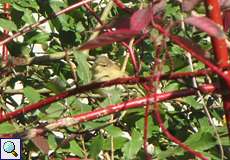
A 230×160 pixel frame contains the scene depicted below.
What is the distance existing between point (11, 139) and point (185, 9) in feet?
1.32

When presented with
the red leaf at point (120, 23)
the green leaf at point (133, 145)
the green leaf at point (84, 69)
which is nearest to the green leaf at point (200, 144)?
the green leaf at point (133, 145)

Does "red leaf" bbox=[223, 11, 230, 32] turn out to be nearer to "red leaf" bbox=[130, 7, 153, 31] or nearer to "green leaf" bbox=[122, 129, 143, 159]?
"red leaf" bbox=[130, 7, 153, 31]

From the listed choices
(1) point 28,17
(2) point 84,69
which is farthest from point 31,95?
(1) point 28,17

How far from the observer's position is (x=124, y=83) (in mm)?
722

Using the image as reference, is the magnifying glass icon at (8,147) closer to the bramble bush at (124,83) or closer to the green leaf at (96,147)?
the bramble bush at (124,83)

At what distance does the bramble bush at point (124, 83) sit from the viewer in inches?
25.3

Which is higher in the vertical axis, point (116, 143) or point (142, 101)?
point (142, 101)

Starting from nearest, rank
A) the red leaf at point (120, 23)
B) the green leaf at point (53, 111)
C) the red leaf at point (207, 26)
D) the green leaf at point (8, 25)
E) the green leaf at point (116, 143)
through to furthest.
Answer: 1. the red leaf at point (207, 26)
2. the red leaf at point (120, 23)
3. the green leaf at point (53, 111)
4. the green leaf at point (116, 143)
5. the green leaf at point (8, 25)

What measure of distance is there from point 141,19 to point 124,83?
0.14 m

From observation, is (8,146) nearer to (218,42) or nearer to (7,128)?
(7,128)

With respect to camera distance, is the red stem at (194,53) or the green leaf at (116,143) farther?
the green leaf at (116,143)

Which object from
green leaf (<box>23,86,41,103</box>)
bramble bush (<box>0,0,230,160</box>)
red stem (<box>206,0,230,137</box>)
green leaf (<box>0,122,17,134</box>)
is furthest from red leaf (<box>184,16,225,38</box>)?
green leaf (<box>23,86,41,103</box>)

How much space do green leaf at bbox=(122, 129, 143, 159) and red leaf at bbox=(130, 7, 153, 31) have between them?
2.08 ft

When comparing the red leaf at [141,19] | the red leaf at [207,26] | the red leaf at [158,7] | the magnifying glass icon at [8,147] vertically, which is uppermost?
the red leaf at [158,7]
